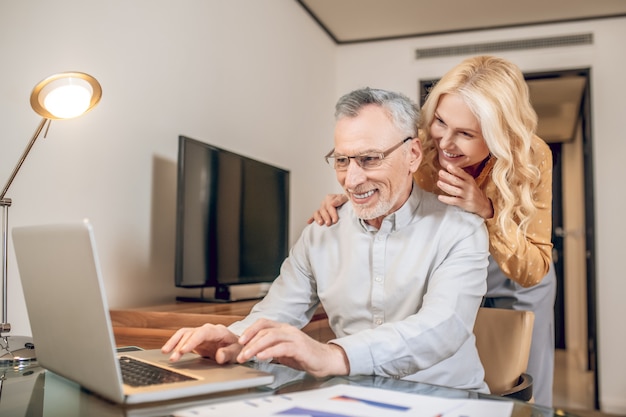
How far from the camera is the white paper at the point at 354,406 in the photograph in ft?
2.85

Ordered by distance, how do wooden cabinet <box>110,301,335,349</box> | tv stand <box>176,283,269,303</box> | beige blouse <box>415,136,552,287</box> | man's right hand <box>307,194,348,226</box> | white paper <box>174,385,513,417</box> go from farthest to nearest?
tv stand <box>176,283,269,303</box>, wooden cabinet <box>110,301,335,349</box>, beige blouse <box>415,136,552,287</box>, man's right hand <box>307,194,348,226</box>, white paper <box>174,385,513,417</box>

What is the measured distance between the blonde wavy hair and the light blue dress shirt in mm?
269

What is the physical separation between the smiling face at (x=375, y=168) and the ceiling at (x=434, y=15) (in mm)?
2883

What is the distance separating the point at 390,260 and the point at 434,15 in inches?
129

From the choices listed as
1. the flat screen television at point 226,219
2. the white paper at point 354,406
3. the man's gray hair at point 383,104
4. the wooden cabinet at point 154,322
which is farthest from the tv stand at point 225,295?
the white paper at point 354,406

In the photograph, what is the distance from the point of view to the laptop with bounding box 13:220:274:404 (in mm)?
890

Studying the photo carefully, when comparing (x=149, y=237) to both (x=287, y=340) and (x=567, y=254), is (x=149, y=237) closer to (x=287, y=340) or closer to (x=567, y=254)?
(x=287, y=340)

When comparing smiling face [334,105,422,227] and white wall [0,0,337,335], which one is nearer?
smiling face [334,105,422,227]

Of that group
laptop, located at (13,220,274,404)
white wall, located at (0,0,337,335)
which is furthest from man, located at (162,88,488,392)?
white wall, located at (0,0,337,335)

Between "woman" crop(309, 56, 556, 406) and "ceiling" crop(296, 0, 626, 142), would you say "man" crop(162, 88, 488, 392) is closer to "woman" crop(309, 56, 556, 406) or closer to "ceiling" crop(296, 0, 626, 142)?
"woman" crop(309, 56, 556, 406)

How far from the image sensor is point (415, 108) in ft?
5.53

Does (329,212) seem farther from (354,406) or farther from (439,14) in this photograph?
(439,14)

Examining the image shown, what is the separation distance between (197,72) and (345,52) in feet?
7.84

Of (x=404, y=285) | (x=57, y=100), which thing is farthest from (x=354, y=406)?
(x=57, y=100)
